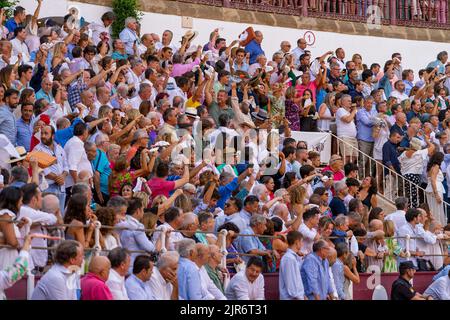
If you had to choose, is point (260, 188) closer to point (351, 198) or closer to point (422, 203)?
point (351, 198)

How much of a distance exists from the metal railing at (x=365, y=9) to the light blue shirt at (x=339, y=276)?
12.9 meters

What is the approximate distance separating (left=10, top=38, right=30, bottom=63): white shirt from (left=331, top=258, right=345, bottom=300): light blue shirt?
733cm

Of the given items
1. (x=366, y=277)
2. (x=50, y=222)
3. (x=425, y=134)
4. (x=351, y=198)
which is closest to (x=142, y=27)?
(x=425, y=134)

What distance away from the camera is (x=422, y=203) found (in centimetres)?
2294

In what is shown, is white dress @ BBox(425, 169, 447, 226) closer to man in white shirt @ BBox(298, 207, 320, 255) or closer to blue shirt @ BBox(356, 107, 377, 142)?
blue shirt @ BBox(356, 107, 377, 142)

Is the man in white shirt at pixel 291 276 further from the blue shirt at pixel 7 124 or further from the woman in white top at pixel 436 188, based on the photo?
the woman in white top at pixel 436 188

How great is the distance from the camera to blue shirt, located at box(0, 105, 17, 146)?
17641mm

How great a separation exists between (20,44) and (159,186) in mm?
5687

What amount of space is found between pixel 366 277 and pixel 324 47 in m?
12.9

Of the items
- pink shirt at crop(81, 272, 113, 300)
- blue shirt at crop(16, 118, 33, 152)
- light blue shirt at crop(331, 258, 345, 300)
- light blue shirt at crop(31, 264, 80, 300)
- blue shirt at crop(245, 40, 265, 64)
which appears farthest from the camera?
blue shirt at crop(245, 40, 265, 64)

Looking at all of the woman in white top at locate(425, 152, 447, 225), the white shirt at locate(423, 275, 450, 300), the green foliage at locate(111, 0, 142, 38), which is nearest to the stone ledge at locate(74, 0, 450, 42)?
the green foliage at locate(111, 0, 142, 38)

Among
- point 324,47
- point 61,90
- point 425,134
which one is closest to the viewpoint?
point 61,90

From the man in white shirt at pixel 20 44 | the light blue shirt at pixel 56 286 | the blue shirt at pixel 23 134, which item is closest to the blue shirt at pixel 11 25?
the man in white shirt at pixel 20 44

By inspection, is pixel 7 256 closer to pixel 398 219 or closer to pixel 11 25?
pixel 398 219
